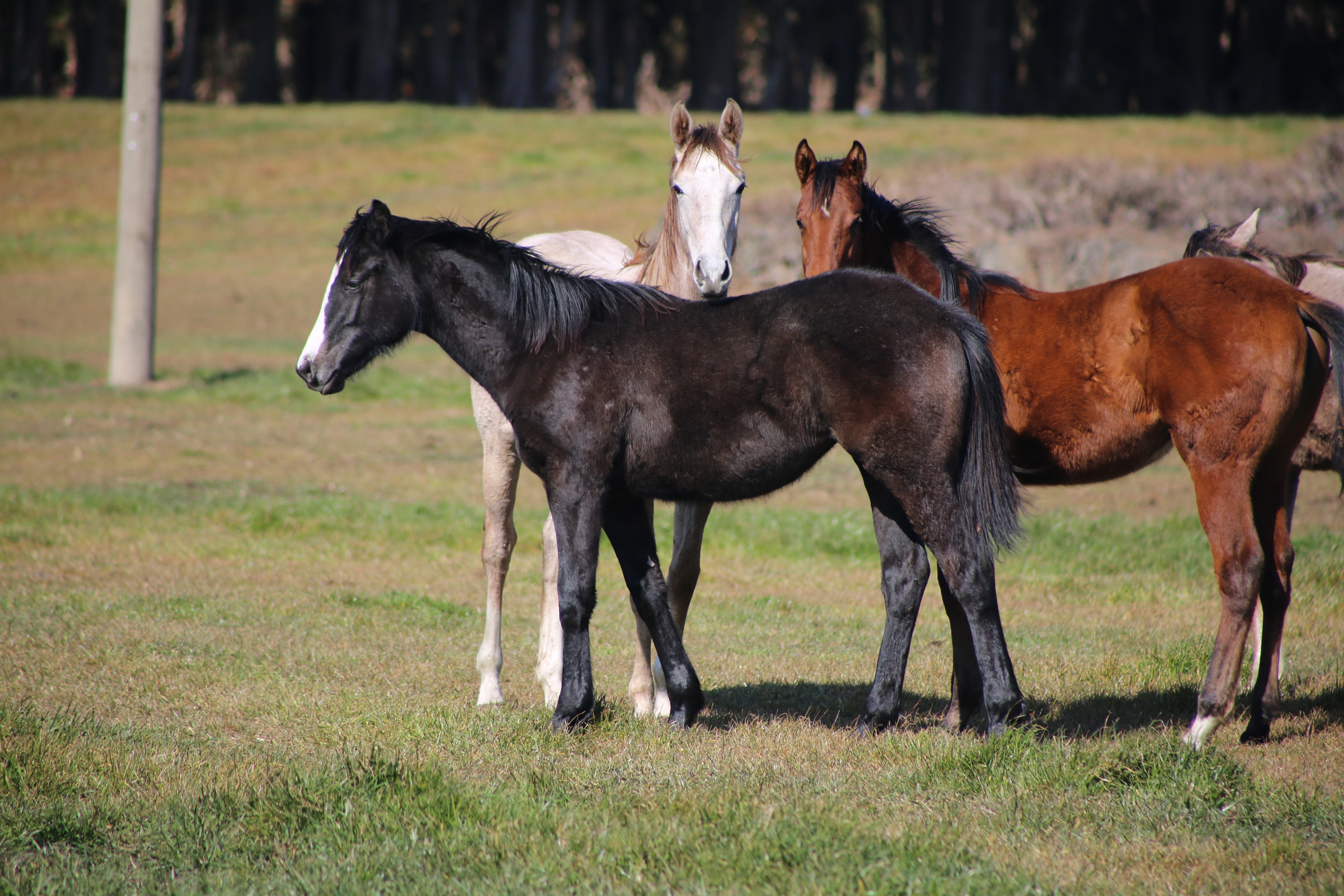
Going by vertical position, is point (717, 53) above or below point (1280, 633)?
above

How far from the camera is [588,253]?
715cm

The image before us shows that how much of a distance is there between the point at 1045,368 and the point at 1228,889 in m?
2.52

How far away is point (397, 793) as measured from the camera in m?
4.15

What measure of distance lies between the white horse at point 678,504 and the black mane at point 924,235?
44cm

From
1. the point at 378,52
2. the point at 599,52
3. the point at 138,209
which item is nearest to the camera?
the point at 138,209

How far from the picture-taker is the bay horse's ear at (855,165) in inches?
234

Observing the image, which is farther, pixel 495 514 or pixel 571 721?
pixel 495 514

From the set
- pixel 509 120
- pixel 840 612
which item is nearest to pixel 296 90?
pixel 509 120

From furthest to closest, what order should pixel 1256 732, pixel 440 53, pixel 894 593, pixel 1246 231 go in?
1. pixel 440 53
2. pixel 1246 231
3. pixel 1256 732
4. pixel 894 593

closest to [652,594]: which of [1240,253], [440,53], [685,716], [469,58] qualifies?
[685,716]

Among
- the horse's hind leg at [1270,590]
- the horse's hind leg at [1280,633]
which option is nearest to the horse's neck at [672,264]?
the horse's hind leg at [1270,590]

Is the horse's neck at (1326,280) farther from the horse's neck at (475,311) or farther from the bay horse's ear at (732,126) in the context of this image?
the horse's neck at (475,311)

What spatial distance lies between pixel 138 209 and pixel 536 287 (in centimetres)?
1411

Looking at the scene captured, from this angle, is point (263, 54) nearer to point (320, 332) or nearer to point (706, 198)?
point (706, 198)
